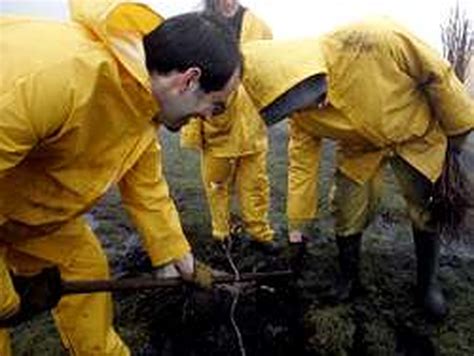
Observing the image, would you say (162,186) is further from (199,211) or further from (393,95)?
(199,211)

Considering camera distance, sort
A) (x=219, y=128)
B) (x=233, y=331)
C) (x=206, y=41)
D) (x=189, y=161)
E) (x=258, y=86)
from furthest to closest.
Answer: (x=189, y=161) → (x=219, y=128) → (x=233, y=331) → (x=258, y=86) → (x=206, y=41)

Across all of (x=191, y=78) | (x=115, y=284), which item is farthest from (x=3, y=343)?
(x=191, y=78)

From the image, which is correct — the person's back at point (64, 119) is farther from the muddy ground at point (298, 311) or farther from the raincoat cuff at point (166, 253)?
the muddy ground at point (298, 311)

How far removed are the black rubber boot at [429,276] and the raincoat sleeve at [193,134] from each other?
164cm

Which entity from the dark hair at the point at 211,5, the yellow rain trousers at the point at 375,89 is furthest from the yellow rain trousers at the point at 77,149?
the dark hair at the point at 211,5

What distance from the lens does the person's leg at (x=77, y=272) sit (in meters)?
3.12

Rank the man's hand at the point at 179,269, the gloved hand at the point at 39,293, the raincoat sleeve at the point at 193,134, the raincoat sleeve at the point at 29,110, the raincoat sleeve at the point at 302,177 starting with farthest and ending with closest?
the raincoat sleeve at the point at 193,134 → the raincoat sleeve at the point at 302,177 → the man's hand at the point at 179,269 → the gloved hand at the point at 39,293 → the raincoat sleeve at the point at 29,110

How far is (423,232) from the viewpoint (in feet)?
14.2

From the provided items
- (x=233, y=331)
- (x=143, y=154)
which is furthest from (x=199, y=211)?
(x=143, y=154)

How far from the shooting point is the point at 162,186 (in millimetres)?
3299

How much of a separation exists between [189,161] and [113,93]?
4877mm

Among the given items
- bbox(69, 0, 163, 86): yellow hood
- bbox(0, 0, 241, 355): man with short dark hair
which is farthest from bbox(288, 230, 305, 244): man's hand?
bbox(69, 0, 163, 86): yellow hood

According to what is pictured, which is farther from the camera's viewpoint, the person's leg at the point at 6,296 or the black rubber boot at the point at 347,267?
the black rubber boot at the point at 347,267

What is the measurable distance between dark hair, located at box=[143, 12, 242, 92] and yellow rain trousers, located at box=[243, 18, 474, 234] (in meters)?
1.09
